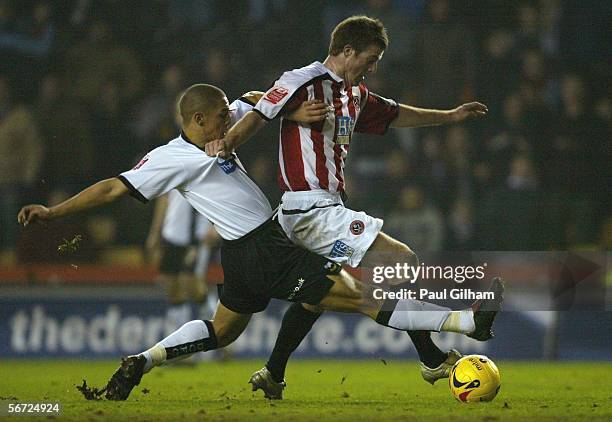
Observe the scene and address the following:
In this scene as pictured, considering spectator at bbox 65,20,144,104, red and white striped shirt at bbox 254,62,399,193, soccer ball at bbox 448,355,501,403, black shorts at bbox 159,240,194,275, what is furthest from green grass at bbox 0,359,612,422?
spectator at bbox 65,20,144,104

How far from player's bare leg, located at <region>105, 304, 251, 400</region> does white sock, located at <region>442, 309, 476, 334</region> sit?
1.03 metres

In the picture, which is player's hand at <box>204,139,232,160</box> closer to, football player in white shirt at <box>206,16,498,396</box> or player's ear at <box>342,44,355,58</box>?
football player in white shirt at <box>206,16,498,396</box>

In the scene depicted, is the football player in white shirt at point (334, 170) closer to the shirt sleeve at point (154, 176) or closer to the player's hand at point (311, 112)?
the player's hand at point (311, 112)

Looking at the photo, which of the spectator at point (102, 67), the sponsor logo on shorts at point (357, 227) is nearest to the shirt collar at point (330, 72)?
the sponsor logo on shorts at point (357, 227)

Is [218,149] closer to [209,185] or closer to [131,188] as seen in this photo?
[209,185]

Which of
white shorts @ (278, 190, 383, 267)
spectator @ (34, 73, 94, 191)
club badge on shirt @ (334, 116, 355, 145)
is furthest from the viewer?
spectator @ (34, 73, 94, 191)

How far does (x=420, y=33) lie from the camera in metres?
8.84

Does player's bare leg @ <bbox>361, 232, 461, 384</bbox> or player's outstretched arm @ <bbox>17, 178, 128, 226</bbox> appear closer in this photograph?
player's outstretched arm @ <bbox>17, 178, 128, 226</bbox>

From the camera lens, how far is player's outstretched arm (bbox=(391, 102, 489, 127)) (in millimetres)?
6281

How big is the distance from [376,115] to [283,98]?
83 cm

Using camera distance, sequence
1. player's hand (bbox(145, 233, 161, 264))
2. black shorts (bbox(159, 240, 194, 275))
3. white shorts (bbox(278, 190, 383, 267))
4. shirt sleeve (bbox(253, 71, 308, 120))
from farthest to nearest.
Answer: black shorts (bbox(159, 240, 194, 275)) < player's hand (bbox(145, 233, 161, 264)) < white shorts (bbox(278, 190, 383, 267)) < shirt sleeve (bbox(253, 71, 308, 120))

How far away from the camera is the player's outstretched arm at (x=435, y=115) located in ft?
20.6

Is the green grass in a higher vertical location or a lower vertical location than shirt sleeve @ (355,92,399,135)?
lower

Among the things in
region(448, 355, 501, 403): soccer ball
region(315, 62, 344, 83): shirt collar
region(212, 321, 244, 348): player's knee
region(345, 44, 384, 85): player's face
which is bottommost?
region(448, 355, 501, 403): soccer ball
